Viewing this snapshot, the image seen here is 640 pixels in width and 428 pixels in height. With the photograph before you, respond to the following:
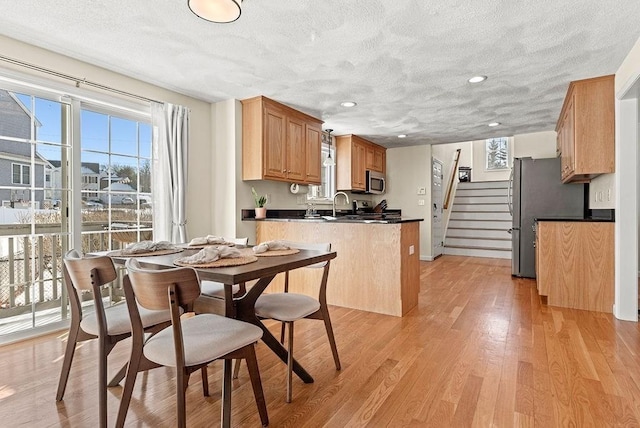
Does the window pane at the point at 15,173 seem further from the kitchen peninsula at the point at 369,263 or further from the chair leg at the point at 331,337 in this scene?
the chair leg at the point at 331,337

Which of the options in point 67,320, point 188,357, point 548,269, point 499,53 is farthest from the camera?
point 548,269

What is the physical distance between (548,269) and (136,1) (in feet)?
14.3

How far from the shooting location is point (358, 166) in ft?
20.1

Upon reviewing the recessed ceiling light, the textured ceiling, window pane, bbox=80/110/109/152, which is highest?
the textured ceiling

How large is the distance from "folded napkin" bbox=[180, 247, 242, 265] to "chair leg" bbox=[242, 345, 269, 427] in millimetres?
481

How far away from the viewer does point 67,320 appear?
→ 303cm

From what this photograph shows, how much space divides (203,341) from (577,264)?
12.4ft

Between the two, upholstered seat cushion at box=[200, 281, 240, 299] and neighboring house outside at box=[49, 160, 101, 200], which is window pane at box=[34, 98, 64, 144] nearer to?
neighboring house outside at box=[49, 160, 101, 200]

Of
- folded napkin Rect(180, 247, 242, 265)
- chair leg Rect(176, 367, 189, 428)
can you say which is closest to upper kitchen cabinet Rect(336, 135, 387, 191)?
folded napkin Rect(180, 247, 242, 265)

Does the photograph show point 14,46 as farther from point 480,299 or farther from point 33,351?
point 480,299

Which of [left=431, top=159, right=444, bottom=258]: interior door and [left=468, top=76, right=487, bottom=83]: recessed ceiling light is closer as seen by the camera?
[left=468, top=76, right=487, bottom=83]: recessed ceiling light

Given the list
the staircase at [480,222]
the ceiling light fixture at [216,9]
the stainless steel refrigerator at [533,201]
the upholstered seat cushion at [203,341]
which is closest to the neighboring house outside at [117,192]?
the ceiling light fixture at [216,9]

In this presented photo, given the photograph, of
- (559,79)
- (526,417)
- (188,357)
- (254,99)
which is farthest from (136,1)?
(559,79)

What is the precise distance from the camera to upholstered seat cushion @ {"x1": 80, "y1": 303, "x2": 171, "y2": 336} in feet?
5.71
